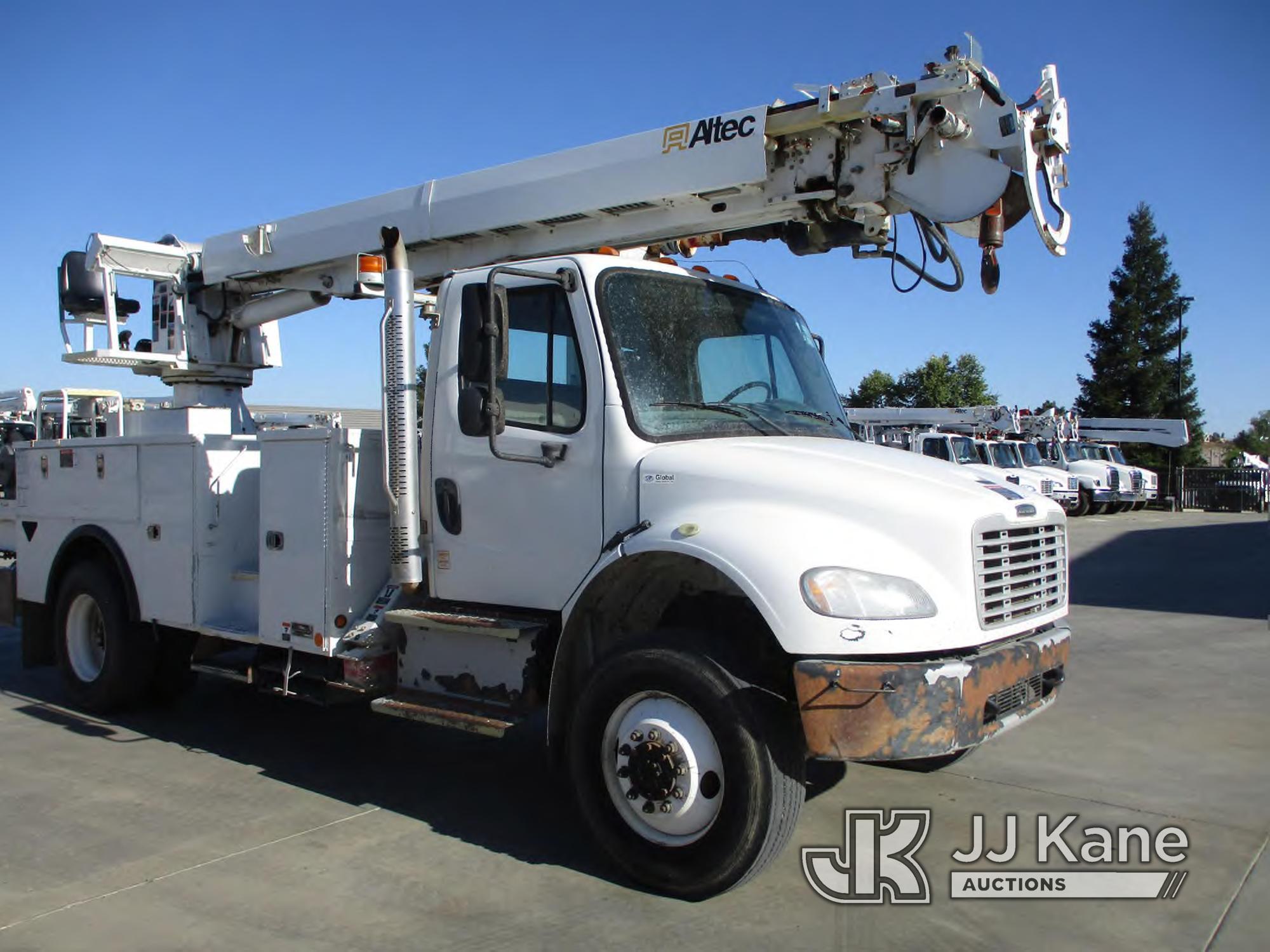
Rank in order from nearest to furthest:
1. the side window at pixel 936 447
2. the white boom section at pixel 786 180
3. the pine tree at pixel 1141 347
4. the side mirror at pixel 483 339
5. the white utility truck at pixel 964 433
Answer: the side mirror at pixel 483 339, the white boom section at pixel 786 180, the white utility truck at pixel 964 433, the side window at pixel 936 447, the pine tree at pixel 1141 347

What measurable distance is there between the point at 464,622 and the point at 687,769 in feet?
4.66

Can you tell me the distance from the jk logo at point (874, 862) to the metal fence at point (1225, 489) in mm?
37909

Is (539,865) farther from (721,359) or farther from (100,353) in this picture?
(100,353)

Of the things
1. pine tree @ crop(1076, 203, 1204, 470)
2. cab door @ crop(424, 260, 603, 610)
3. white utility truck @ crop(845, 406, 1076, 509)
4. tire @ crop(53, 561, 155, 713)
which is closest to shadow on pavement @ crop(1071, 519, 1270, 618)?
white utility truck @ crop(845, 406, 1076, 509)

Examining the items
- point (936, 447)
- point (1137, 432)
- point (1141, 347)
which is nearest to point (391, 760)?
point (936, 447)

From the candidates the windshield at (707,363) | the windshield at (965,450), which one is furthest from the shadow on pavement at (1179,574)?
the windshield at (707,363)

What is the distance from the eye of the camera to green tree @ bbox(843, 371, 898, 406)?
71.1 m

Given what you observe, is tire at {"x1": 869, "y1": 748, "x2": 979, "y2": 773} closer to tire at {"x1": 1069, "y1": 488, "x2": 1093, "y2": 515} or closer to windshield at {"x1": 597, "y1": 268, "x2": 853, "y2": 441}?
windshield at {"x1": 597, "y1": 268, "x2": 853, "y2": 441}

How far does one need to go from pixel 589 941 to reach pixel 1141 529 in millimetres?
25221

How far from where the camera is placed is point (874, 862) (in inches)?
182

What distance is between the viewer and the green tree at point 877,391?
71125 millimetres

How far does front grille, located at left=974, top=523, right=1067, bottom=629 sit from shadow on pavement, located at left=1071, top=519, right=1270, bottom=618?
8249 mm

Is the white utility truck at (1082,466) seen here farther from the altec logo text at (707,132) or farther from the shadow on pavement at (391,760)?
the altec logo text at (707,132)

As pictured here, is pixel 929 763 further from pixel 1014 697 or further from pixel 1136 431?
pixel 1136 431
